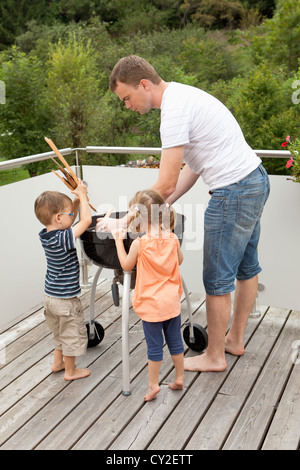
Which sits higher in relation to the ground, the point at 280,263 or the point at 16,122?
the point at 280,263

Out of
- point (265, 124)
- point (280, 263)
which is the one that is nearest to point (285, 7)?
point (265, 124)

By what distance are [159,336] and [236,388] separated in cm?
41

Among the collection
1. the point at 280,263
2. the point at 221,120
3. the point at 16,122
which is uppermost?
the point at 221,120

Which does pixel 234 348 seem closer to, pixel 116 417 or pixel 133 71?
pixel 116 417

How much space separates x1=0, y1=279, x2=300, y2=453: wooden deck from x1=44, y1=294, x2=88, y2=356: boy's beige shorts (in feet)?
0.51

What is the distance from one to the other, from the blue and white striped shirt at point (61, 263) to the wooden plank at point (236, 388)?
736 millimetres

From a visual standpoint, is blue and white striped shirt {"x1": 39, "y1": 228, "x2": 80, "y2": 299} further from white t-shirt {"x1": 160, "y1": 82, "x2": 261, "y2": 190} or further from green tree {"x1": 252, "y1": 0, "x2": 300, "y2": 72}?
green tree {"x1": 252, "y1": 0, "x2": 300, "y2": 72}

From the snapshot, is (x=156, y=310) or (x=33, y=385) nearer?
(x=156, y=310)

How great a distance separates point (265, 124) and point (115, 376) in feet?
28.9

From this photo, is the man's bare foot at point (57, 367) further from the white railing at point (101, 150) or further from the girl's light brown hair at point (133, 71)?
the girl's light brown hair at point (133, 71)

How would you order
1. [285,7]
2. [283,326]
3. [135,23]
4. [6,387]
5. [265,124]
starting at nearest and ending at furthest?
[6,387] < [283,326] < [265,124] < [285,7] < [135,23]

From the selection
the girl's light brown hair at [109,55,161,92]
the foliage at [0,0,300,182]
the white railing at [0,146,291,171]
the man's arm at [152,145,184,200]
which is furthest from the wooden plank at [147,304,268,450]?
the foliage at [0,0,300,182]

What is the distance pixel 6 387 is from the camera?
2.40m
